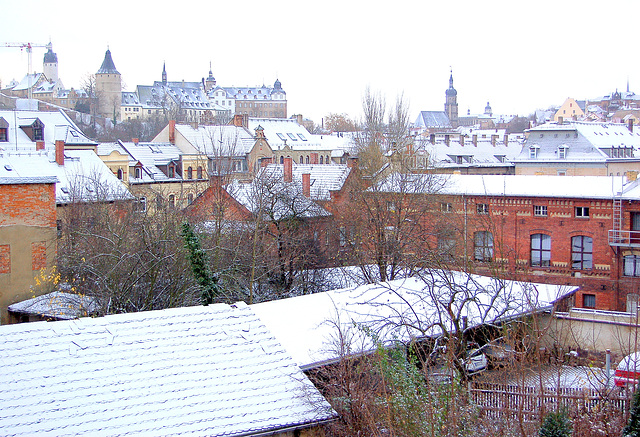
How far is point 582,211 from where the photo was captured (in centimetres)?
2991

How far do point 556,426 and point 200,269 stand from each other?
11.2 meters

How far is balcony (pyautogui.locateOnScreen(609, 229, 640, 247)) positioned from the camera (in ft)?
93.5

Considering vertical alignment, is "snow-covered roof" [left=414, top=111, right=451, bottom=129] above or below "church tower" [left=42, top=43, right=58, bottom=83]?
below

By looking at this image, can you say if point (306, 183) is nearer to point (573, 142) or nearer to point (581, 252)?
point (581, 252)

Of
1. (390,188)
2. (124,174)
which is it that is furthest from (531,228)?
(124,174)

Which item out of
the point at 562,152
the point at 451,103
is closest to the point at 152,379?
the point at 562,152

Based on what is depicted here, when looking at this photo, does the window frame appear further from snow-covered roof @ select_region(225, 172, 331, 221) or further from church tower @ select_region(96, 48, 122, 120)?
church tower @ select_region(96, 48, 122, 120)

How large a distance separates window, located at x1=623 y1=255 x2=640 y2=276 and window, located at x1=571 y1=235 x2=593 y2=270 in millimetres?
1462

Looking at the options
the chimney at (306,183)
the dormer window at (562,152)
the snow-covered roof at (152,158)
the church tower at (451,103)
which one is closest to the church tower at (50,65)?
the church tower at (451,103)

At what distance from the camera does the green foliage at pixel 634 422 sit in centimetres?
830

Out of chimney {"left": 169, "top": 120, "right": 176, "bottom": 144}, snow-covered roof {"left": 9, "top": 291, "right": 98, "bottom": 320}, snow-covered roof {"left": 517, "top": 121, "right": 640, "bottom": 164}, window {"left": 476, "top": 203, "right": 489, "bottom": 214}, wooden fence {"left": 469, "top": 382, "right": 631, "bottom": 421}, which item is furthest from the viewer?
chimney {"left": 169, "top": 120, "right": 176, "bottom": 144}

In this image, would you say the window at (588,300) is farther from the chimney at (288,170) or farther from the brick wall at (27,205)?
the brick wall at (27,205)

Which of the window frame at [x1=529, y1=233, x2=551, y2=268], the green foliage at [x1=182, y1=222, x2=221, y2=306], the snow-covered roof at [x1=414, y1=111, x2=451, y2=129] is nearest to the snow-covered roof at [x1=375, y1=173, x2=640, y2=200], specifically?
the window frame at [x1=529, y1=233, x2=551, y2=268]

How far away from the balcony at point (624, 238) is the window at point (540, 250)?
2891 millimetres
